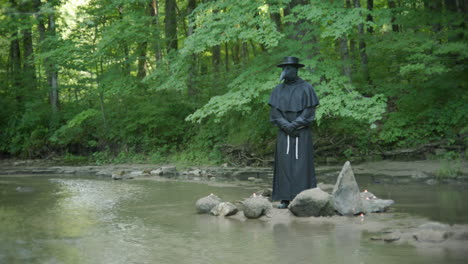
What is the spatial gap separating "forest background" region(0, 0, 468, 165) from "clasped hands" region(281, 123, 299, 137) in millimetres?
3877

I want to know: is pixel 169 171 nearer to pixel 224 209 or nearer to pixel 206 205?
pixel 206 205

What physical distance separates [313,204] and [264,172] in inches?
278

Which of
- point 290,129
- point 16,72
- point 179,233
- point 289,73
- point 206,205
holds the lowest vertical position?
point 179,233

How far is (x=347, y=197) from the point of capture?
7.27m

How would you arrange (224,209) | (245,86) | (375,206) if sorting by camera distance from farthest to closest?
(245,86), (224,209), (375,206)

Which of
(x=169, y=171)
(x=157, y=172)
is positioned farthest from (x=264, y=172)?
(x=157, y=172)

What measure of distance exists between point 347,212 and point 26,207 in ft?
18.8

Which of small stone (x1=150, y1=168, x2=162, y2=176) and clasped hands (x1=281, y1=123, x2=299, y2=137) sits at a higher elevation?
clasped hands (x1=281, y1=123, x2=299, y2=137)

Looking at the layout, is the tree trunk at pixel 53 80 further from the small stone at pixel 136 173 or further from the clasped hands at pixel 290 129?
the clasped hands at pixel 290 129

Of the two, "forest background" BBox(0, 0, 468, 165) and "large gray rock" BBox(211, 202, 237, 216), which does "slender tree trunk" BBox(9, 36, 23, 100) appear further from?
"large gray rock" BBox(211, 202, 237, 216)

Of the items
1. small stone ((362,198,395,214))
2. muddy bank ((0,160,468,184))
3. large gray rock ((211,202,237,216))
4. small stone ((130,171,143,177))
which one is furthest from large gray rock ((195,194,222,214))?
small stone ((130,171,143,177))

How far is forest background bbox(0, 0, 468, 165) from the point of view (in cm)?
1287

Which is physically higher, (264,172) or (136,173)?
(264,172)

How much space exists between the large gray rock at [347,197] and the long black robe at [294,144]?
2.67 ft
